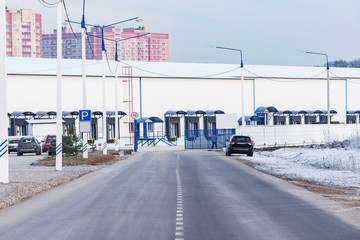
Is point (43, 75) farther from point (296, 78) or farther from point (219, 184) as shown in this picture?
point (219, 184)

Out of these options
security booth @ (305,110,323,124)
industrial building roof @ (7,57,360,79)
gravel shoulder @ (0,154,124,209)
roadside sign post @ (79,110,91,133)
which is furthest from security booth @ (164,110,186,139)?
gravel shoulder @ (0,154,124,209)

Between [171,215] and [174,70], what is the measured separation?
250 feet

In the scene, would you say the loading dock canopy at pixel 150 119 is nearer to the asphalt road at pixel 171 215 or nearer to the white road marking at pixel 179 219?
the asphalt road at pixel 171 215

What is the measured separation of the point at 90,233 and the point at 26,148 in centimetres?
4081

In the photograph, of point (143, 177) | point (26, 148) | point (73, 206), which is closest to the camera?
point (73, 206)

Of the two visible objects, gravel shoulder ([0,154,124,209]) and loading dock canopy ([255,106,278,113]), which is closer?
gravel shoulder ([0,154,124,209])

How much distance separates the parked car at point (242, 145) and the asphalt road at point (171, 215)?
2530 centimetres

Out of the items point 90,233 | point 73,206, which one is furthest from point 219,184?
point 90,233

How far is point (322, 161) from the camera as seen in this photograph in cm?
3297

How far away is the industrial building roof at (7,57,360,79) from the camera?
3112 inches

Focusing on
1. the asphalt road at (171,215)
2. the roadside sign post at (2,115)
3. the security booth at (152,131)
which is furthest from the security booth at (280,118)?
the roadside sign post at (2,115)

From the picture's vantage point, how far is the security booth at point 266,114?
85.1 m

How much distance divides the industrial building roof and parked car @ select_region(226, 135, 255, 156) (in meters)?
30.6

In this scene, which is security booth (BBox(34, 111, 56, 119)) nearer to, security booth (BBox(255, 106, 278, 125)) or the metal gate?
the metal gate
